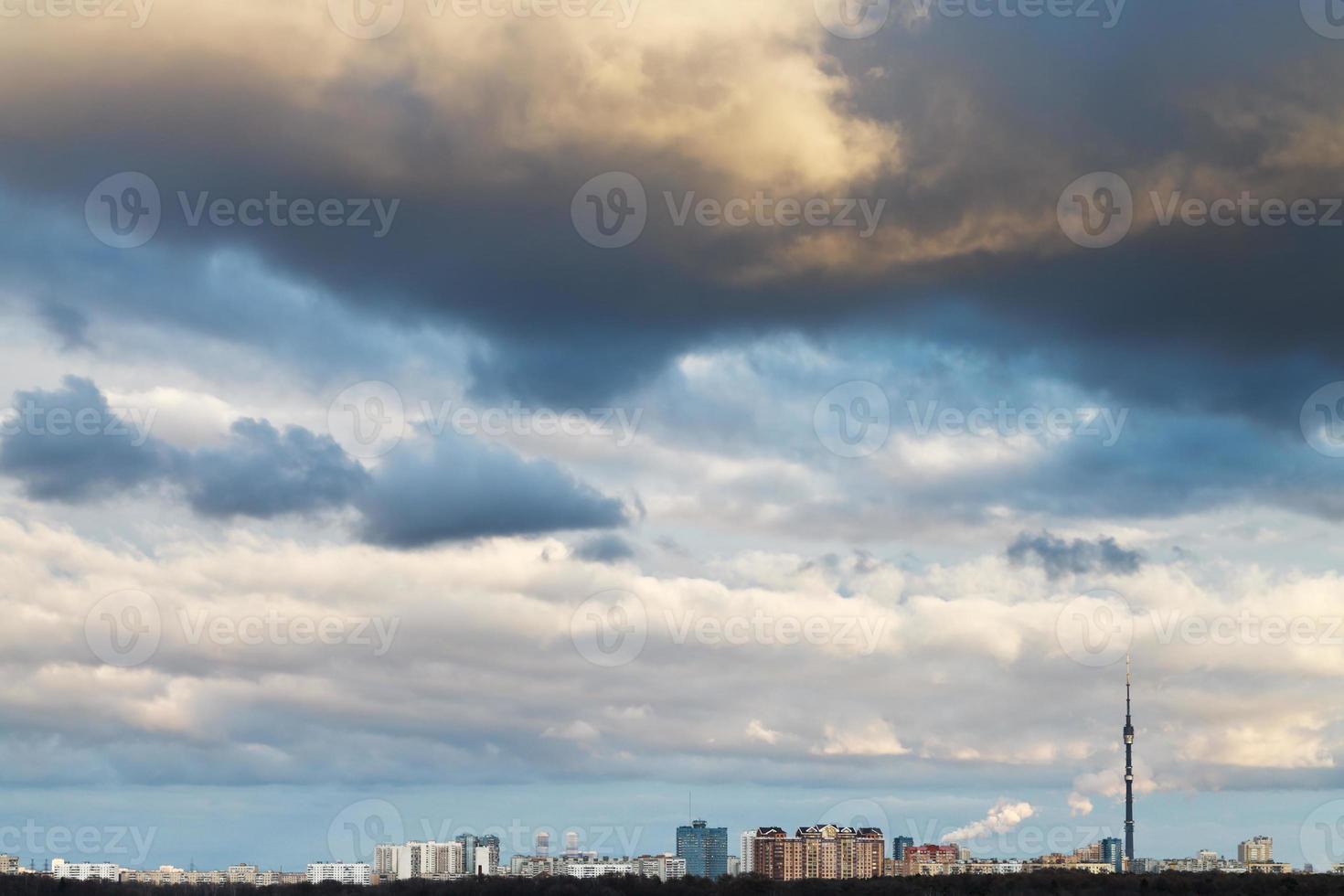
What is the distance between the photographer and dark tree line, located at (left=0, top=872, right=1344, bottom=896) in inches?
3733

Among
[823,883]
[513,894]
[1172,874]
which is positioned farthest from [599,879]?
[1172,874]

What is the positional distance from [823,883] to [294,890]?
132ft

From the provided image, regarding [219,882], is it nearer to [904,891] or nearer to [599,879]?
[599,879]

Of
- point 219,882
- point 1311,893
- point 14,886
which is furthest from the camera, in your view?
point 219,882

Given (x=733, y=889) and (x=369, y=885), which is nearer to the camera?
(x=733, y=889)

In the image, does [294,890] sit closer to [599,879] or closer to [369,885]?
[369,885]

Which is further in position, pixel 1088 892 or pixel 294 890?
pixel 294 890

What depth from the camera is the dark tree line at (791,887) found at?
311 ft

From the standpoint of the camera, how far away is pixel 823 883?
110 metres

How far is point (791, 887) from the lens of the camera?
103812 mm

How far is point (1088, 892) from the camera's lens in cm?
9275

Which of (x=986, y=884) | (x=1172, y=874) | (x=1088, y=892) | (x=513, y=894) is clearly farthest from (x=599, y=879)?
(x=1172, y=874)

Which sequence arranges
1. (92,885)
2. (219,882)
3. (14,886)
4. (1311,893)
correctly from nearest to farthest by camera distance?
(1311,893) → (14,886) → (92,885) → (219,882)

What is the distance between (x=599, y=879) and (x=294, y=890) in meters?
22.4
